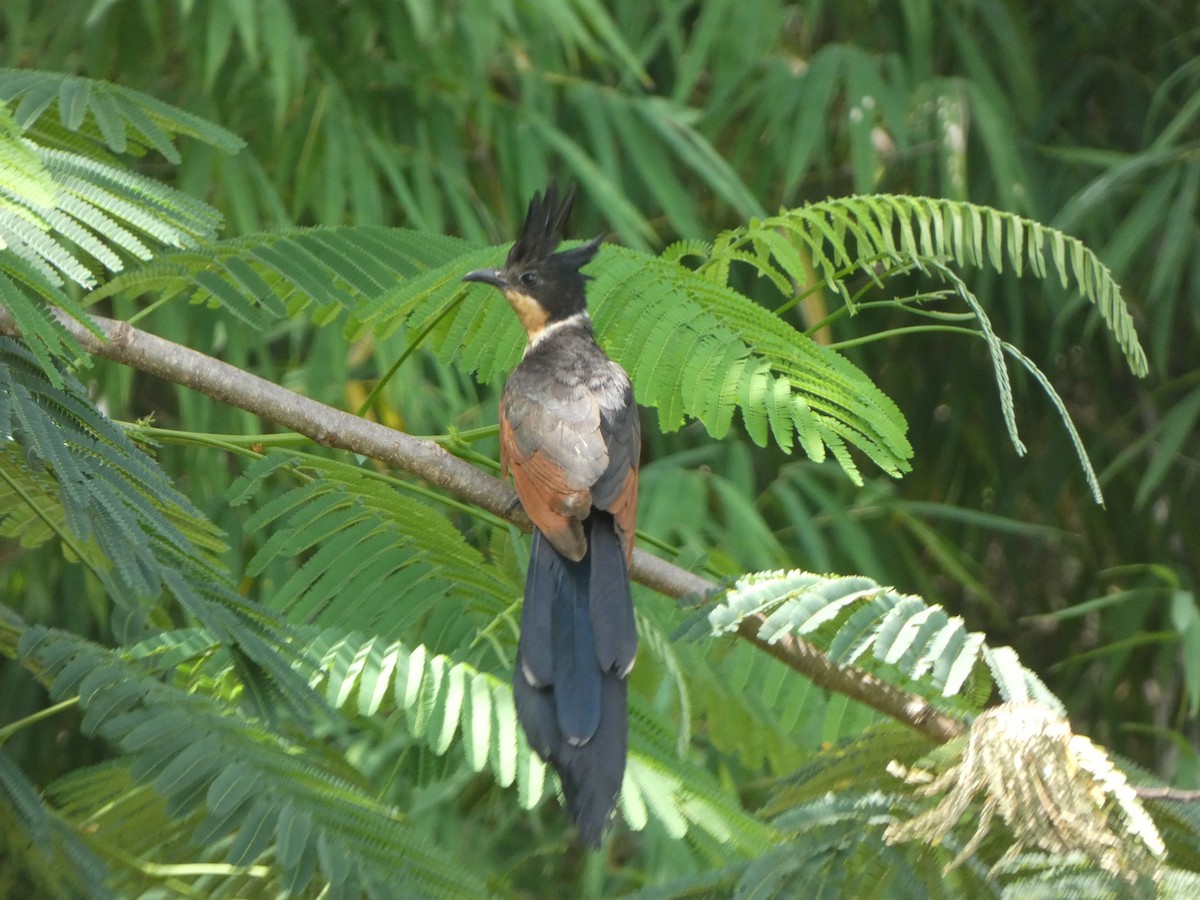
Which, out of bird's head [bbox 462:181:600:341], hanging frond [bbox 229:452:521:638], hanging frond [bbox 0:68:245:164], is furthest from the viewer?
bird's head [bbox 462:181:600:341]

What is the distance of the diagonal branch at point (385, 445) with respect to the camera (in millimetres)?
2074

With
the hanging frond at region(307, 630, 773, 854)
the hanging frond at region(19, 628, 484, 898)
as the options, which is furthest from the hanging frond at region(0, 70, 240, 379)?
the hanging frond at region(307, 630, 773, 854)

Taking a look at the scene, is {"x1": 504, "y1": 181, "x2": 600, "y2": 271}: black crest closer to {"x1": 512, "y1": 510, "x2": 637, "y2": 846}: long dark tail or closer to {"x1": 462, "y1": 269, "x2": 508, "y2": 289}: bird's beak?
{"x1": 462, "y1": 269, "x2": 508, "y2": 289}: bird's beak

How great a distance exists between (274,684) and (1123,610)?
3.62m

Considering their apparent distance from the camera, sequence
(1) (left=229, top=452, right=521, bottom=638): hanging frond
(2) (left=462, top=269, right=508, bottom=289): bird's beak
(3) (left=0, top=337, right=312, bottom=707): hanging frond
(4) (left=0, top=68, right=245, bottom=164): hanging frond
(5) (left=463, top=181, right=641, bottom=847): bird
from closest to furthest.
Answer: (3) (left=0, top=337, right=312, bottom=707): hanging frond → (5) (left=463, top=181, right=641, bottom=847): bird → (4) (left=0, top=68, right=245, bottom=164): hanging frond → (1) (left=229, top=452, right=521, bottom=638): hanging frond → (2) (left=462, top=269, right=508, bottom=289): bird's beak

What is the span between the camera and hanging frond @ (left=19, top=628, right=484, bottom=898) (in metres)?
1.74

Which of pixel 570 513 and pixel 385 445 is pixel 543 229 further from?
pixel 385 445

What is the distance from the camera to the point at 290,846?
172cm

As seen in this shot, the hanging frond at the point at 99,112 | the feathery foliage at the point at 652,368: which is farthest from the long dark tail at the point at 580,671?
the hanging frond at the point at 99,112

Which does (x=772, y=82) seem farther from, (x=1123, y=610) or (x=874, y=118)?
(x=1123, y=610)

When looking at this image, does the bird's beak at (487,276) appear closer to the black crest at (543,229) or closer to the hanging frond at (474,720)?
the black crest at (543,229)

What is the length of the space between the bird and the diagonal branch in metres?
0.12

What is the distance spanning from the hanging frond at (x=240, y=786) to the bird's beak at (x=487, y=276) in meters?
0.99

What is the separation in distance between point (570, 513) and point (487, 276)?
0.52 meters
